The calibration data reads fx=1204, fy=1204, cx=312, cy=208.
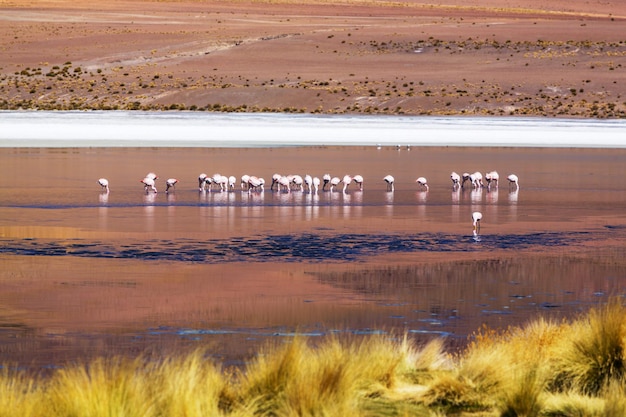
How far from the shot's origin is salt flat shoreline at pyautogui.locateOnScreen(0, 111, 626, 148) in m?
42.2

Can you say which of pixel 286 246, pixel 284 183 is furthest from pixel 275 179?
pixel 286 246

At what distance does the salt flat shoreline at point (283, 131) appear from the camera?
42.2 metres

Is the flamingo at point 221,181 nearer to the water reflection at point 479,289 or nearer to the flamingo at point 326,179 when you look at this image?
the flamingo at point 326,179

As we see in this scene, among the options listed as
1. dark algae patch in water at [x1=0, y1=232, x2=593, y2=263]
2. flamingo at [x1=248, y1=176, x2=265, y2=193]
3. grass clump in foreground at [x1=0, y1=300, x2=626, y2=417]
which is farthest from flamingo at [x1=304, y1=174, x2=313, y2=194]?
grass clump in foreground at [x1=0, y1=300, x2=626, y2=417]

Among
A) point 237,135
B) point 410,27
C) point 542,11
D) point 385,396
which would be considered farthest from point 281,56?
point 385,396

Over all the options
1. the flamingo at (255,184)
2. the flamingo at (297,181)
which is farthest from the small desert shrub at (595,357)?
the flamingo at (297,181)

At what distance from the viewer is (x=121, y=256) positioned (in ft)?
44.0

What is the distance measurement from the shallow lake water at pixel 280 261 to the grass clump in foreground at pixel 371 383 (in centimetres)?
112

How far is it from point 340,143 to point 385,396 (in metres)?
36.0

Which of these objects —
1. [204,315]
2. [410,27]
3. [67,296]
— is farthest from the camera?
[410,27]

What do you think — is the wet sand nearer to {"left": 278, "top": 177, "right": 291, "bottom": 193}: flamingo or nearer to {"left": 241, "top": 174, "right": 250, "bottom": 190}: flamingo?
{"left": 241, "top": 174, "right": 250, "bottom": 190}: flamingo

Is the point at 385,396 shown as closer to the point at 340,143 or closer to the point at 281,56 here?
the point at 340,143

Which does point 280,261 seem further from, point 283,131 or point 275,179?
point 283,131

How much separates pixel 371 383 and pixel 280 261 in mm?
5915
